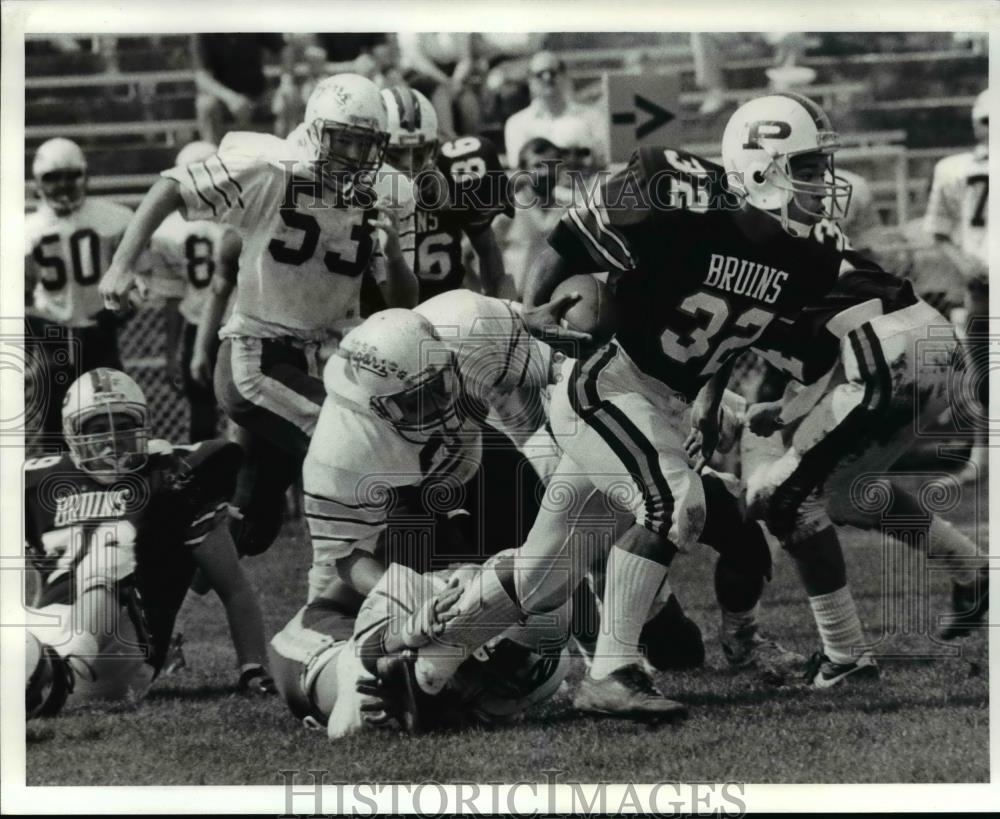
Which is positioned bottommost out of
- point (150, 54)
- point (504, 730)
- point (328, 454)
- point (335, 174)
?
point (504, 730)

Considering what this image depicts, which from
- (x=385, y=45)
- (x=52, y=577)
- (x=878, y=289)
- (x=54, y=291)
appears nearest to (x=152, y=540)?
(x=52, y=577)

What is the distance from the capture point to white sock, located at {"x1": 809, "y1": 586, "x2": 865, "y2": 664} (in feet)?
14.4

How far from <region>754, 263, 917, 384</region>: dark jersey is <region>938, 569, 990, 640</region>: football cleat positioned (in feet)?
2.10

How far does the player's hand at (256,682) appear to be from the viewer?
14.4 ft

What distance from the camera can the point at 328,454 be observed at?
4.35 metres

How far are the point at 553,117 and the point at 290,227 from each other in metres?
0.80

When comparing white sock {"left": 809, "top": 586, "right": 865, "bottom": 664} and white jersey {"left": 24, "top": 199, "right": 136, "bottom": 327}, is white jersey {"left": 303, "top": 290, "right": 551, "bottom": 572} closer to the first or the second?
white jersey {"left": 24, "top": 199, "right": 136, "bottom": 327}

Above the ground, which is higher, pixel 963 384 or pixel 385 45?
pixel 385 45

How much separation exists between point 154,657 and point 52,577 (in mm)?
316

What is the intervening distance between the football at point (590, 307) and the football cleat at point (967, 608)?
1.08 m

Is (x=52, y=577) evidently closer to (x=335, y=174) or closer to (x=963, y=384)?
(x=335, y=174)

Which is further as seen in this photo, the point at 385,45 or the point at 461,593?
the point at 385,45

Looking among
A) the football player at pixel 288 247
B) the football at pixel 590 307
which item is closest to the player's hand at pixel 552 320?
the football at pixel 590 307

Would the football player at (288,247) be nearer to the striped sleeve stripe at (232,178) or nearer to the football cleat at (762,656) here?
the striped sleeve stripe at (232,178)
